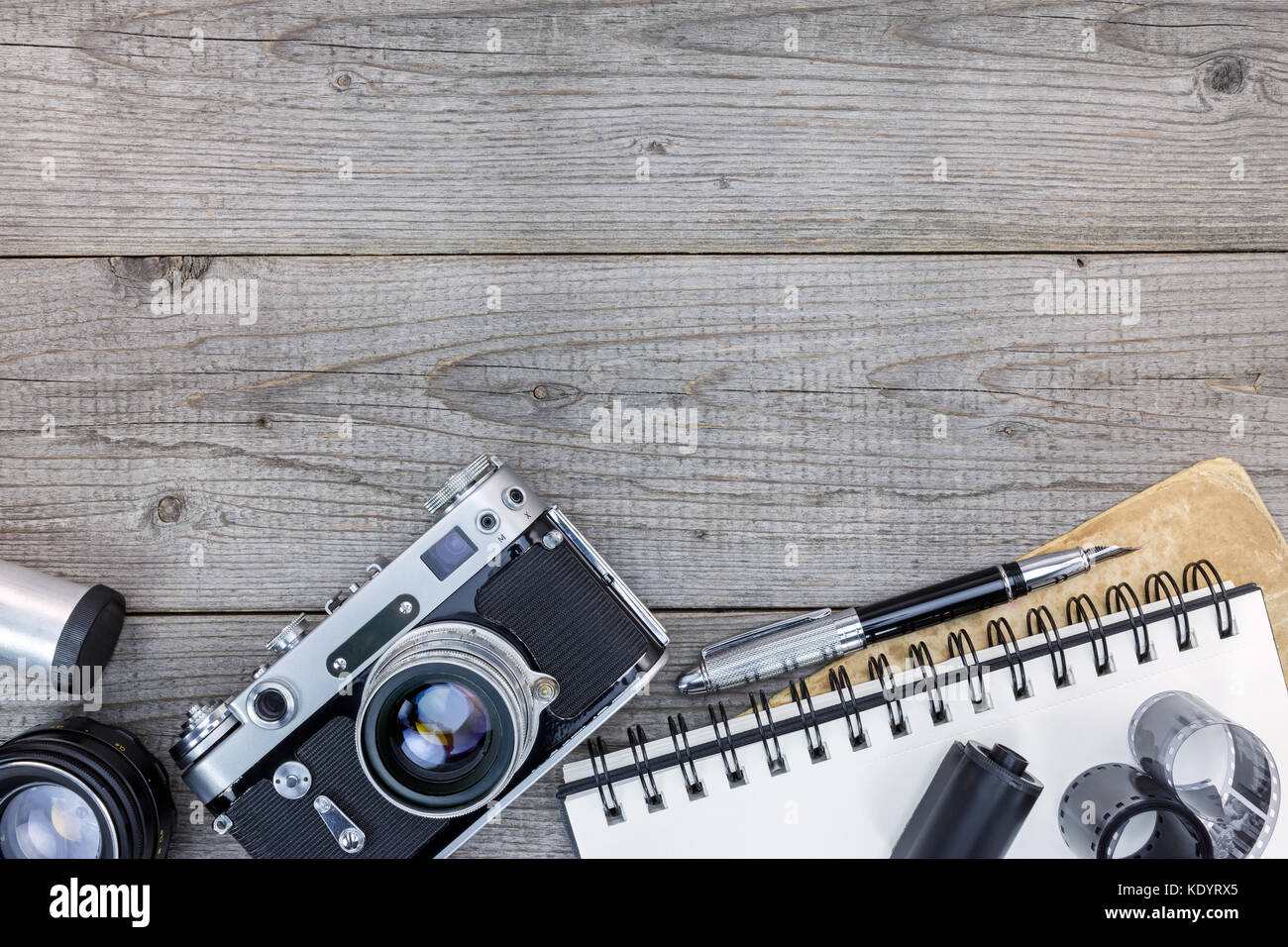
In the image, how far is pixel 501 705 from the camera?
1.88 feet

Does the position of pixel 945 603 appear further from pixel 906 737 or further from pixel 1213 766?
pixel 1213 766

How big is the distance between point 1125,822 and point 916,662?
179 millimetres

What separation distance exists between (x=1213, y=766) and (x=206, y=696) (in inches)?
30.9

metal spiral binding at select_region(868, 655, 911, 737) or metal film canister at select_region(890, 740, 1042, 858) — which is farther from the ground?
metal spiral binding at select_region(868, 655, 911, 737)

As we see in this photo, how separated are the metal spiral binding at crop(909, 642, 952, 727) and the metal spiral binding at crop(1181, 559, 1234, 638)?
0.23m

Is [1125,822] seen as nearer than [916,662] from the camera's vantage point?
Yes

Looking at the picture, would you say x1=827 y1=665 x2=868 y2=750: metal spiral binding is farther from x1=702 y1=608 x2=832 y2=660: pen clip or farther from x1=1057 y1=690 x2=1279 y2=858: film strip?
x1=1057 y1=690 x2=1279 y2=858: film strip

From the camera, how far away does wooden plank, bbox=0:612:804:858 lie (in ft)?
2.35

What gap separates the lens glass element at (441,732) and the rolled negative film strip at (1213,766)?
50 centimetres

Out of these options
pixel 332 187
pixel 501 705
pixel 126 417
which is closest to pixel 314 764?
pixel 501 705

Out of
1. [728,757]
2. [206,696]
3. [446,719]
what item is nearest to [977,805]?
[728,757]

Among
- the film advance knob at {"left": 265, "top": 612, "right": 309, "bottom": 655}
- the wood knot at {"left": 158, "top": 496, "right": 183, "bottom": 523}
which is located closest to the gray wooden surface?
the wood knot at {"left": 158, "top": 496, "right": 183, "bottom": 523}

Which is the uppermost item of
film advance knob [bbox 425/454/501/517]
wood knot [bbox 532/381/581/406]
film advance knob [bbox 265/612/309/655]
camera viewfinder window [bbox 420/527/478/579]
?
wood knot [bbox 532/381/581/406]
